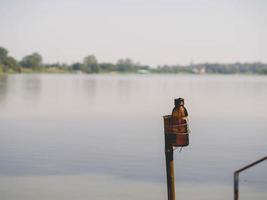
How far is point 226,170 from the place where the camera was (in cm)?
2033

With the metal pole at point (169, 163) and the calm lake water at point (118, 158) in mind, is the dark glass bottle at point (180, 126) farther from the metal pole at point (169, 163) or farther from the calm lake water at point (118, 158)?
the calm lake water at point (118, 158)

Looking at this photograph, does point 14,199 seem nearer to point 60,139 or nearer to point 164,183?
point 164,183

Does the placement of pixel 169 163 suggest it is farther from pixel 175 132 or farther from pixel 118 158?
pixel 118 158

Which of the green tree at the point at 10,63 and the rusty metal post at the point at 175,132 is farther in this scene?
the green tree at the point at 10,63

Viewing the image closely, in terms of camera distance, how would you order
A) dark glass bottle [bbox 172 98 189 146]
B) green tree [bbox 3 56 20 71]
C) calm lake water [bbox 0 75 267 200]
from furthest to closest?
green tree [bbox 3 56 20 71], calm lake water [bbox 0 75 267 200], dark glass bottle [bbox 172 98 189 146]

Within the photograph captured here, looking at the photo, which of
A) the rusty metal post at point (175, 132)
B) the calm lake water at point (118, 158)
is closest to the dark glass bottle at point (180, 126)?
the rusty metal post at point (175, 132)

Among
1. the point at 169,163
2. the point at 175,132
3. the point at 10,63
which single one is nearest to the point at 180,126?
the point at 175,132

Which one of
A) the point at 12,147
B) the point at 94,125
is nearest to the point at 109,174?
the point at 12,147

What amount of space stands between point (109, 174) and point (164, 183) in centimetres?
214

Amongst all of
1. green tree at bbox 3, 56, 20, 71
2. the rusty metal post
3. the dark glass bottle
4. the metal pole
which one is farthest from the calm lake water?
green tree at bbox 3, 56, 20, 71

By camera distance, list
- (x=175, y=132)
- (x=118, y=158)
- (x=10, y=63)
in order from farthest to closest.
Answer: (x=10, y=63)
(x=118, y=158)
(x=175, y=132)

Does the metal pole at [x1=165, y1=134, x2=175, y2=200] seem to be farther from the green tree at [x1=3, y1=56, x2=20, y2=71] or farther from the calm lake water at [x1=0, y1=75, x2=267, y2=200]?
the green tree at [x1=3, y1=56, x2=20, y2=71]

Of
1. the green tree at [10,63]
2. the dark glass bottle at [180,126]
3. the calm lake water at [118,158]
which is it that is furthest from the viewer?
the green tree at [10,63]

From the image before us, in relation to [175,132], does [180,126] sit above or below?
above
